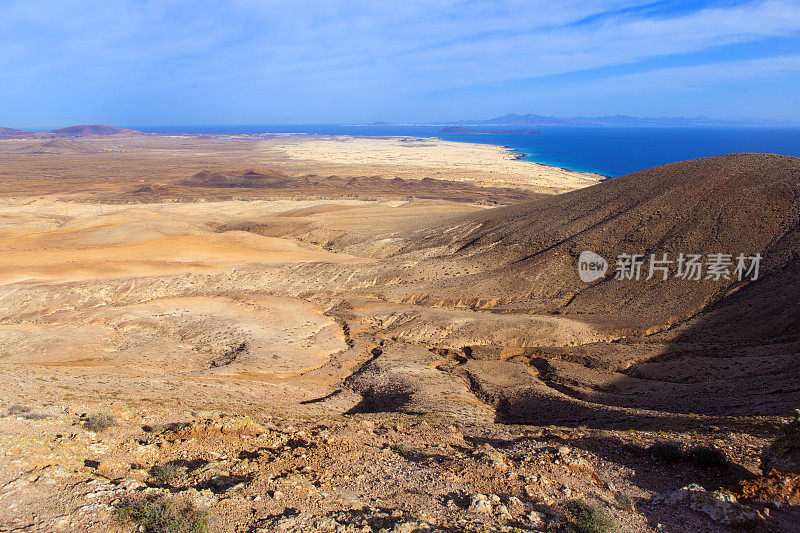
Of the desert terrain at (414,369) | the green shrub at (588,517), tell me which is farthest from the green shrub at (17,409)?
the green shrub at (588,517)

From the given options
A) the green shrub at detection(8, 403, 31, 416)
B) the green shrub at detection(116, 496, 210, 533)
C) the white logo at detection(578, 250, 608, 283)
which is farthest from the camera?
the white logo at detection(578, 250, 608, 283)

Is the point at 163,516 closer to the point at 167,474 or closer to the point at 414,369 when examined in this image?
the point at 167,474

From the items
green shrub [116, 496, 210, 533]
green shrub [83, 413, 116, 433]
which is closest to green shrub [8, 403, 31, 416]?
green shrub [83, 413, 116, 433]

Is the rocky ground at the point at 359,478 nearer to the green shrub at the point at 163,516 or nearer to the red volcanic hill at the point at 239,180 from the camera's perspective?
the green shrub at the point at 163,516

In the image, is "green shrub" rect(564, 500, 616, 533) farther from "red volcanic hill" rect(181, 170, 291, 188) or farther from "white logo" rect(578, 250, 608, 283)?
"red volcanic hill" rect(181, 170, 291, 188)

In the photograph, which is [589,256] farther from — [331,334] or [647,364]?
[331,334]

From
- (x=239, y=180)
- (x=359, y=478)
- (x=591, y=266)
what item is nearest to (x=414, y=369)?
(x=359, y=478)
